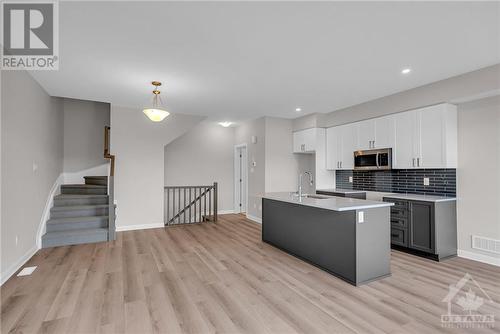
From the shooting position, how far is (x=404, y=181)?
468cm

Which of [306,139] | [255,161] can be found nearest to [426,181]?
[306,139]

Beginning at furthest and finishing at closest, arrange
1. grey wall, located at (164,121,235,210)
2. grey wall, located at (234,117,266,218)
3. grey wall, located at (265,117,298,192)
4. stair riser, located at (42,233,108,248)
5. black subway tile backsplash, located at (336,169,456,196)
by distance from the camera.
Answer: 1. grey wall, located at (164,121,235,210)
2. grey wall, located at (234,117,266,218)
3. grey wall, located at (265,117,298,192)
4. stair riser, located at (42,233,108,248)
5. black subway tile backsplash, located at (336,169,456,196)

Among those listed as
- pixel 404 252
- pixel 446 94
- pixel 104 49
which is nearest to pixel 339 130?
pixel 446 94

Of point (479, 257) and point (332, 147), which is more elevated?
point (332, 147)

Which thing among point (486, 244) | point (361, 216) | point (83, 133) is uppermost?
point (83, 133)

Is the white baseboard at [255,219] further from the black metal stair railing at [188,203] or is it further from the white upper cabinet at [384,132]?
the white upper cabinet at [384,132]

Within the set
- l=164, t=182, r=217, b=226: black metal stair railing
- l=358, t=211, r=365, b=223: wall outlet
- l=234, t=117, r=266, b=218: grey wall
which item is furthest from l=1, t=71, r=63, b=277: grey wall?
l=234, t=117, r=266, b=218: grey wall

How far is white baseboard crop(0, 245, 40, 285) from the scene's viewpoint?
295 centimetres

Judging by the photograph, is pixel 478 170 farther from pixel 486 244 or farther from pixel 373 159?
pixel 373 159

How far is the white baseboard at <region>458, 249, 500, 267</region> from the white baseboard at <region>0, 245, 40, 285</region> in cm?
615

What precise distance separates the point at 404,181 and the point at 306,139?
2317 mm

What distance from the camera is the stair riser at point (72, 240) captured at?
432 cm

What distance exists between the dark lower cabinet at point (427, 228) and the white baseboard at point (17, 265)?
216 inches

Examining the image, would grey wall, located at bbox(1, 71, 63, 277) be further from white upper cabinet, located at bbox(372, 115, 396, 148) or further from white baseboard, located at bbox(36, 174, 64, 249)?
white upper cabinet, located at bbox(372, 115, 396, 148)
